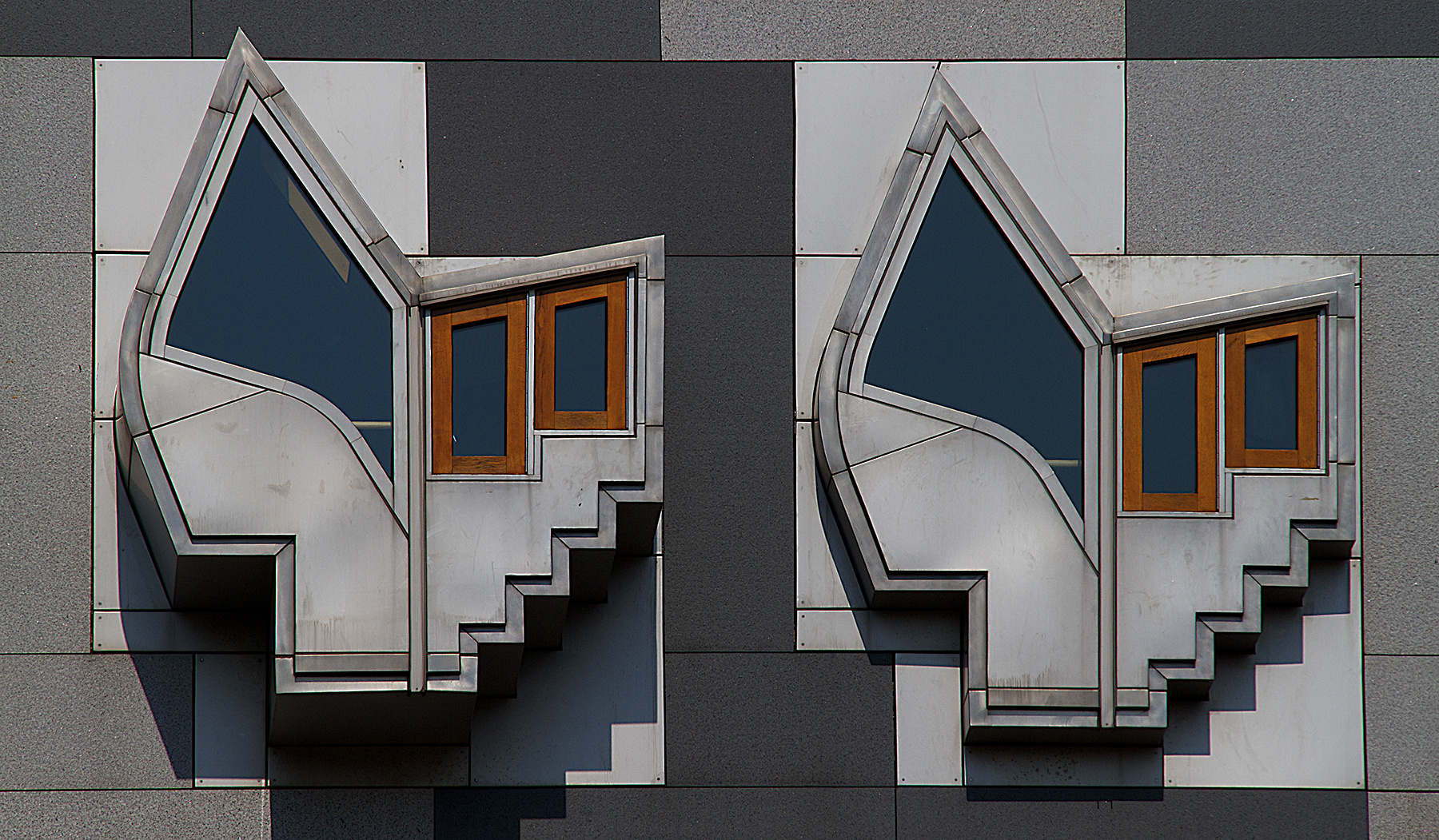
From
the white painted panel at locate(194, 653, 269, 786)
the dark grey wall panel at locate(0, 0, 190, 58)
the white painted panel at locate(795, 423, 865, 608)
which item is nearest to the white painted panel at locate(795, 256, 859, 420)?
the white painted panel at locate(795, 423, 865, 608)

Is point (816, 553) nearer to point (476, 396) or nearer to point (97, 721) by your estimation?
point (476, 396)

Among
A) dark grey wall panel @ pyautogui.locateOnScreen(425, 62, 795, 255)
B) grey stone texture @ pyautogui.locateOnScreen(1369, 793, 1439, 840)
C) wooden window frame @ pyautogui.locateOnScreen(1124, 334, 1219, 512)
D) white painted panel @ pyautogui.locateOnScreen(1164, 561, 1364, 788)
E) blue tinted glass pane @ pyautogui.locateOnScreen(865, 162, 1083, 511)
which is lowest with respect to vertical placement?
grey stone texture @ pyautogui.locateOnScreen(1369, 793, 1439, 840)

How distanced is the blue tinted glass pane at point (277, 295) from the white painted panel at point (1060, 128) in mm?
3938

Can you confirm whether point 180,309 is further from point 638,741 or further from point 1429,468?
point 1429,468

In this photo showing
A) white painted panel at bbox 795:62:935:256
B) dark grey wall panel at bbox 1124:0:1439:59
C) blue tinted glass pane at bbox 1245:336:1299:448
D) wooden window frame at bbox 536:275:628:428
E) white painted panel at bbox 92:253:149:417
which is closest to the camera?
wooden window frame at bbox 536:275:628:428

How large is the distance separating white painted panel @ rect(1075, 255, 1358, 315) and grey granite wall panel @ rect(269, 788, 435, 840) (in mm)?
5116

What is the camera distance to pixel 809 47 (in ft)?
23.2

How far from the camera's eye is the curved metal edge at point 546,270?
19.8 ft

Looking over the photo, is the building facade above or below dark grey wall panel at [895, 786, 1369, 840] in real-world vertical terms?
above

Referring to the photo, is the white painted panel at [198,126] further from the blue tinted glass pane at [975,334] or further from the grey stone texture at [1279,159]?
the grey stone texture at [1279,159]

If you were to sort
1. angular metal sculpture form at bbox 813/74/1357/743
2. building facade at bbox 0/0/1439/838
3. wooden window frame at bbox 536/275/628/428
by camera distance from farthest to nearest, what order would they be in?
angular metal sculpture form at bbox 813/74/1357/743 → wooden window frame at bbox 536/275/628/428 → building facade at bbox 0/0/1439/838

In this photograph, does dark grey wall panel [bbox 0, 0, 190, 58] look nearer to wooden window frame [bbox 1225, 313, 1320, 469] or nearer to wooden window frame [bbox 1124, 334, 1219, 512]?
wooden window frame [bbox 1124, 334, 1219, 512]

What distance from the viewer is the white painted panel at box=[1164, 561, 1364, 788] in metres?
6.74

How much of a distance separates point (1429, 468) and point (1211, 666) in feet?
6.53
